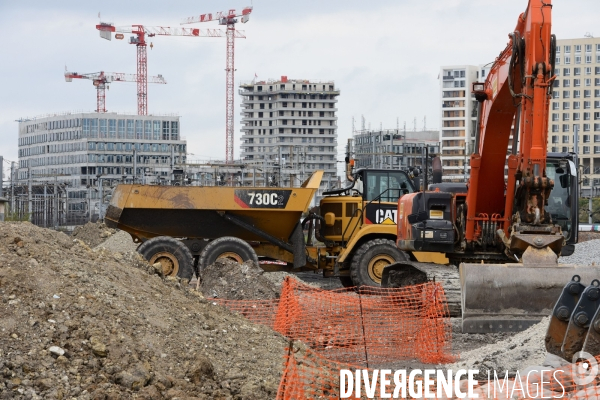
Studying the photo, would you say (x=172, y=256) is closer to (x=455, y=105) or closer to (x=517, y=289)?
(x=517, y=289)

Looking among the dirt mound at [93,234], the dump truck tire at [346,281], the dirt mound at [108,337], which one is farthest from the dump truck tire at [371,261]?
the dirt mound at [93,234]

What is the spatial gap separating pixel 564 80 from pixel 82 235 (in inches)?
4079

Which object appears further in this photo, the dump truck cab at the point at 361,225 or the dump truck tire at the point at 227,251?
the dump truck tire at the point at 227,251

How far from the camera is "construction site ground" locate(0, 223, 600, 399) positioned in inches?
289

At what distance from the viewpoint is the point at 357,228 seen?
1897 cm

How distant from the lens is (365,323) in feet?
41.6

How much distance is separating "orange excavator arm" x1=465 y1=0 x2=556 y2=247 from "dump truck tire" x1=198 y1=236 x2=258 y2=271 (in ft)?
21.2

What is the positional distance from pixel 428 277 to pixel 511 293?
383cm

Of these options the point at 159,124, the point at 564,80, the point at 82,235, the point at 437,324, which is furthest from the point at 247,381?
the point at 564,80

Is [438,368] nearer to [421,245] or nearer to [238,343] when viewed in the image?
[238,343]

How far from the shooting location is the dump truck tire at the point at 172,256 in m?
18.2

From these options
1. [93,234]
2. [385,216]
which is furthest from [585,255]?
[93,234]

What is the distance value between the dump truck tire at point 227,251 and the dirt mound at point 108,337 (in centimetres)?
761

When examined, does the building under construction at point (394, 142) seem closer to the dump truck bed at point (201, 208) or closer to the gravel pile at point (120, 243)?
the gravel pile at point (120, 243)
